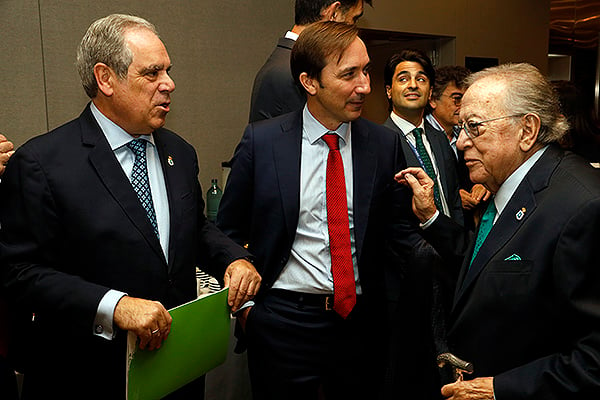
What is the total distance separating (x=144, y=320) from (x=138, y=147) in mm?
548

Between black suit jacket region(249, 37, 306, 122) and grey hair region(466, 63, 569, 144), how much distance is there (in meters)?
1.06

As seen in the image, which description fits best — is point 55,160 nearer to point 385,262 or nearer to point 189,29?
point 385,262

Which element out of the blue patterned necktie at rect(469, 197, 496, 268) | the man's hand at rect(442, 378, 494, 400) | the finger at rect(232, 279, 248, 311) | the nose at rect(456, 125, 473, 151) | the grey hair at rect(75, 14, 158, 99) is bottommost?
the man's hand at rect(442, 378, 494, 400)

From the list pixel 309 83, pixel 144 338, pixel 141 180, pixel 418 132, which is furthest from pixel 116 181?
pixel 418 132

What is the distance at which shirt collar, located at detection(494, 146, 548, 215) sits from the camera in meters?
1.53

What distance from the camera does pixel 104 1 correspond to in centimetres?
361

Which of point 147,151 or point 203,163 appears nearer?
point 147,151

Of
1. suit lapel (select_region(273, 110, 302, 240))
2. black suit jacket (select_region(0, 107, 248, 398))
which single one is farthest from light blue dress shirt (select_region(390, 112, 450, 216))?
black suit jacket (select_region(0, 107, 248, 398))

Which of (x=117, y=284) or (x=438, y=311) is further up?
(x=117, y=284)

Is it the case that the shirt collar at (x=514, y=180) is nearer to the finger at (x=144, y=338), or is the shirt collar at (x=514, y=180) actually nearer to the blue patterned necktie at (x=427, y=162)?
the finger at (x=144, y=338)

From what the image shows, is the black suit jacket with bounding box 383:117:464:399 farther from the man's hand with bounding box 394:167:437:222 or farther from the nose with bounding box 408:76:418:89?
the nose with bounding box 408:76:418:89

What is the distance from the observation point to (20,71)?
11.0 ft

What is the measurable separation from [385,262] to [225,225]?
73 cm

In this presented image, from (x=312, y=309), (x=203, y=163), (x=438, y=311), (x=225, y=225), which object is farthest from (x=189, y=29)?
(x=438, y=311)
